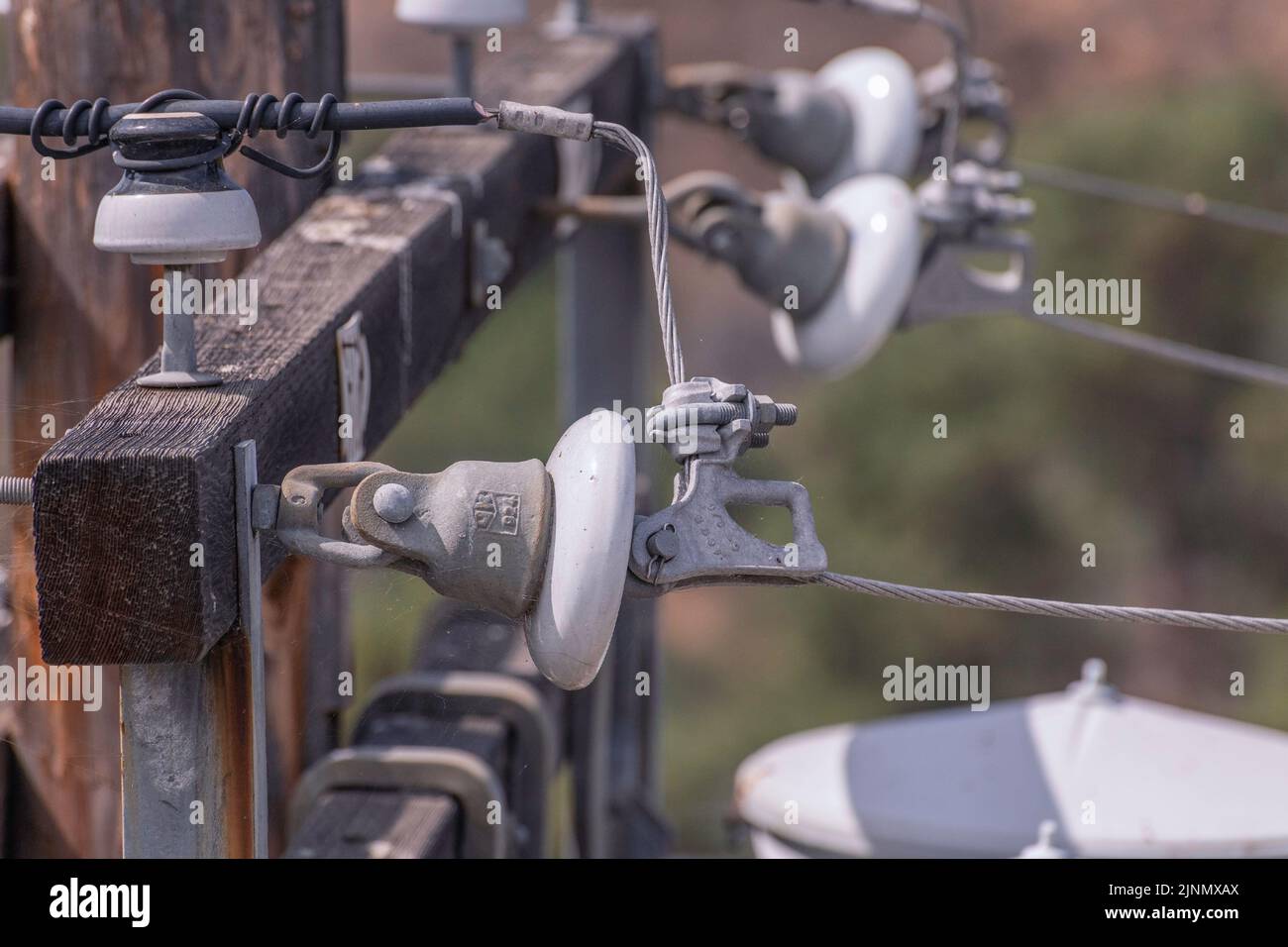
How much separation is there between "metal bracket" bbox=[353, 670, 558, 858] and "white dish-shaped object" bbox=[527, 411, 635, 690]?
0.78 m

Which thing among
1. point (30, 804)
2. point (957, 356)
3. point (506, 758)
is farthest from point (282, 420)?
point (957, 356)

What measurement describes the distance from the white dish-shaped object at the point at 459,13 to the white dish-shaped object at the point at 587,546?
1.04 metres

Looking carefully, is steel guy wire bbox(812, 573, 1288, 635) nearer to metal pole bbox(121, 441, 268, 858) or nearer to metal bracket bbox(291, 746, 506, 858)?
metal pole bbox(121, 441, 268, 858)

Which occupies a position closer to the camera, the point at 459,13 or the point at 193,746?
the point at 193,746

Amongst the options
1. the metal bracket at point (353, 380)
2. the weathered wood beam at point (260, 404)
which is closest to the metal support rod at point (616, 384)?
the weathered wood beam at point (260, 404)

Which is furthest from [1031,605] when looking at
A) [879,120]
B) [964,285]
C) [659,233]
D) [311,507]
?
[879,120]

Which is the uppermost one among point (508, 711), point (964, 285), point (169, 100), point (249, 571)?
point (169, 100)

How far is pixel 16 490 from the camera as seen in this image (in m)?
0.85

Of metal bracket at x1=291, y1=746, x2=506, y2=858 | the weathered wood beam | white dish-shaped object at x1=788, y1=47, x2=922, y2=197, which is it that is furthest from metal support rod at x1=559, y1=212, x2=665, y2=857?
metal bracket at x1=291, y1=746, x2=506, y2=858

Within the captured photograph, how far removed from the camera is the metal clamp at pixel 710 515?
2.77 ft

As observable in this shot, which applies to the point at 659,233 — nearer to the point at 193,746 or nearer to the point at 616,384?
the point at 193,746

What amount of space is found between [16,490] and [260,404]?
0.14 metres

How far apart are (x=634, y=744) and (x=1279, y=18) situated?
31.7 ft

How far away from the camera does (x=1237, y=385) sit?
9047 mm
